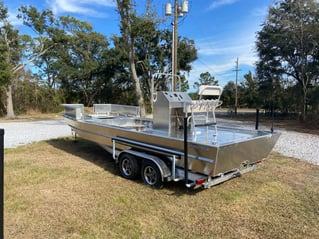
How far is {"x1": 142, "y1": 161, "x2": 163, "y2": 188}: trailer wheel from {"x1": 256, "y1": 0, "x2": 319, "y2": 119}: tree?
11741mm

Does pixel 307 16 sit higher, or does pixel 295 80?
pixel 307 16

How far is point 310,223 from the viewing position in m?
2.74

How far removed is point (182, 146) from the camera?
3293 mm

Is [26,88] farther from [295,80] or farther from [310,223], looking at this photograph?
[310,223]

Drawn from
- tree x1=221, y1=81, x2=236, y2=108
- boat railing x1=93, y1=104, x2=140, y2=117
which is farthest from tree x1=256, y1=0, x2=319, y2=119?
tree x1=221, y1=81, x2=236, y2=108

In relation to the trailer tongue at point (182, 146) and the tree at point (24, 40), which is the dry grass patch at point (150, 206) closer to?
the trailer tongue at point (182, 146)

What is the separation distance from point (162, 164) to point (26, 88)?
18.7 meters

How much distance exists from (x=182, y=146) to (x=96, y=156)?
2991 millimetres

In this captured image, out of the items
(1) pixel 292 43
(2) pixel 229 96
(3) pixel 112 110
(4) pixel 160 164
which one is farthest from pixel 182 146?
(2) pixel 229 96

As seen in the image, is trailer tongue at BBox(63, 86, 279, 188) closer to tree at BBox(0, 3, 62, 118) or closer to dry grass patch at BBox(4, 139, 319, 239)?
dry grass patch at BBox(4, 139, 319, 239)

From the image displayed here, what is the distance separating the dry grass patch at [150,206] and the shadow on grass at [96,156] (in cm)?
4

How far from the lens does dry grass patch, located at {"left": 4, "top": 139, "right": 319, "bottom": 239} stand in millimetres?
2570

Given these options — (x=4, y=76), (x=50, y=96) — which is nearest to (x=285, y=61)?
(x=4, y=76)

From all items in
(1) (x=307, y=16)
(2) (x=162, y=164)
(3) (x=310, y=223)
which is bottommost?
(3) (x=310, y=223)
